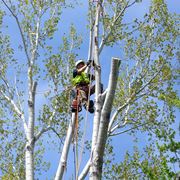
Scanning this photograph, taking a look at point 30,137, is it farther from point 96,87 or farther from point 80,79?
point 96,87

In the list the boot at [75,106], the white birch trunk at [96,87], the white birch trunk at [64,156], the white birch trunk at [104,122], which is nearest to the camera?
the white birch trunk at [104,122]

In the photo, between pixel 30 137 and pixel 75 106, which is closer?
pixel 75 106

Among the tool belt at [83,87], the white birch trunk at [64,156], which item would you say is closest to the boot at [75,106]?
the white birch trunk at [64,156]

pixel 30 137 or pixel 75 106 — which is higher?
pixel 30 137

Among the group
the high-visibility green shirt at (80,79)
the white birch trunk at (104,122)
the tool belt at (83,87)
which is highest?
the high-visibility green shirt at (80,79)

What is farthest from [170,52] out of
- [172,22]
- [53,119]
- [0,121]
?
[0,121]

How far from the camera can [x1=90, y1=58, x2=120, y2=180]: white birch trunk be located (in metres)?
4.32

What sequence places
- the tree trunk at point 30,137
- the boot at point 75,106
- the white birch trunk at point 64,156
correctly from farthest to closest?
the tree trunk at point 30,137
the boot at point 75,106
the white birch trunk at point 64,156

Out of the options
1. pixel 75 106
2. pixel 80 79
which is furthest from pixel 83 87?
pixel 75 106

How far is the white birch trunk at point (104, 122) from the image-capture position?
432 centimetres

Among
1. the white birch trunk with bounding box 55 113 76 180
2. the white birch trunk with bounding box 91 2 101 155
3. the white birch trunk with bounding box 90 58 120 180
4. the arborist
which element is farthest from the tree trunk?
the white birch trunk with bounding box 90 58 120 180

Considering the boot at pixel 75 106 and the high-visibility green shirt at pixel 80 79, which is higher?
the high-visibility green shirt at pixel 80 79

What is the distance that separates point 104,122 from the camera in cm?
443

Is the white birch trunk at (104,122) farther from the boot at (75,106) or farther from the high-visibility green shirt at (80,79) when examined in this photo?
the high-visibility green shirt at (80,79)
